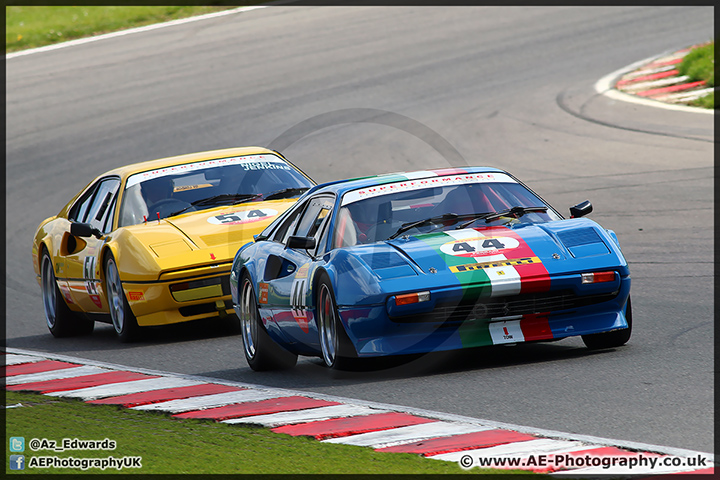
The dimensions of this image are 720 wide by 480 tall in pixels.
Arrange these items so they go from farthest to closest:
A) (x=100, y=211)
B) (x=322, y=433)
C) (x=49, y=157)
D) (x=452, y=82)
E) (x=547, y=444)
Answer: (x=452, y=82), (x=49, y=157), (x=100, y=211), (x=322, y=433), (x=547, y=444)

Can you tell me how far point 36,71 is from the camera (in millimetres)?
24688

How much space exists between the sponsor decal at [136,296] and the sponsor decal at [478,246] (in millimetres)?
3489

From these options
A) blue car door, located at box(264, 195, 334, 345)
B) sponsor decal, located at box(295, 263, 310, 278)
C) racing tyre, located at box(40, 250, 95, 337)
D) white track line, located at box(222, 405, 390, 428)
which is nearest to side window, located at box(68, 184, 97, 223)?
racing tyre, located at box(40, 250, 95, 337)

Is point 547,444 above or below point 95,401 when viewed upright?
above

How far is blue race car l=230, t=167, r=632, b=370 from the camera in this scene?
642 centimetres

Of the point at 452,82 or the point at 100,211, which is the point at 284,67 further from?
the point at 100,211

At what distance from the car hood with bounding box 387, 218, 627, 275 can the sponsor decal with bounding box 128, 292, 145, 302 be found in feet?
10.3

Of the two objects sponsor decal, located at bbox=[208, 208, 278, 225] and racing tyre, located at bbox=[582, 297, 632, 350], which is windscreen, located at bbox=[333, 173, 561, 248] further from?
sponsor decal, located at bbox=[208, 208, 278, 225]

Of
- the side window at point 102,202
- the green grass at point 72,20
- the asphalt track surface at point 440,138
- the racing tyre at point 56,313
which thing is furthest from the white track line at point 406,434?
the green grass at point 72,20

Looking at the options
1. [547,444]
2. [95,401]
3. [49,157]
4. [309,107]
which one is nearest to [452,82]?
[309,107]

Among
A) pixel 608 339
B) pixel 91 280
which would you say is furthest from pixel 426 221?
pixel 91 280

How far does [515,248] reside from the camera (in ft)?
21.8

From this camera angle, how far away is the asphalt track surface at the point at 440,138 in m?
6.29

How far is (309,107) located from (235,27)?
7.61 meters
